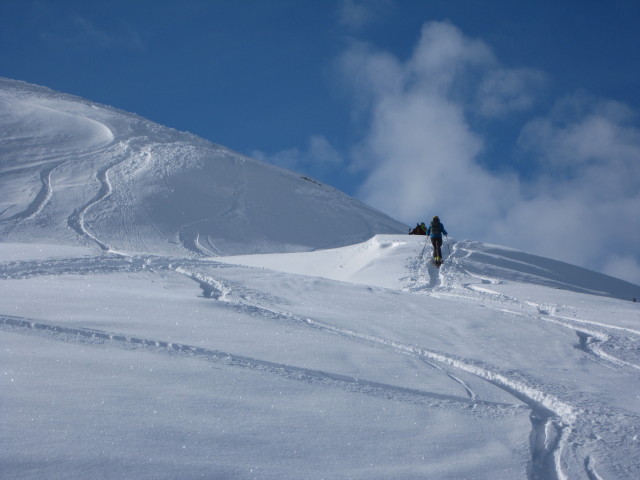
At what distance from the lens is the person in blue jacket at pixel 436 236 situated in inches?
741

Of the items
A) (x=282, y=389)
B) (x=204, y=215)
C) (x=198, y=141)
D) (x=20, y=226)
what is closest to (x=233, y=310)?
(x=282, y=389)

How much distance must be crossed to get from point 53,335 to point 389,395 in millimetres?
3485

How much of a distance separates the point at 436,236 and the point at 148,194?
18.9m

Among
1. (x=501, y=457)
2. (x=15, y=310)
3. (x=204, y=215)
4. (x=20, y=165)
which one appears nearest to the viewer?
(x=501, y=457)

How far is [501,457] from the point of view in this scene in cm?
452

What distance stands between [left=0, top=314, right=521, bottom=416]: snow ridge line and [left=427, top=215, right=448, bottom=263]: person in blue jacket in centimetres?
1325

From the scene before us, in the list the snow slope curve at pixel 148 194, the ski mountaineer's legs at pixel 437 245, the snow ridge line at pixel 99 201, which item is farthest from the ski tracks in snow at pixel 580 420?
the snow slope curve at pixel 148 194

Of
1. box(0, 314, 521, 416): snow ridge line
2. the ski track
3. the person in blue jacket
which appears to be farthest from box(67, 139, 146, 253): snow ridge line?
box(0, 314, 521, 416): snow ridge line

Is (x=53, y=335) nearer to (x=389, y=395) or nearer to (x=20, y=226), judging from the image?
(x=389, y=395)

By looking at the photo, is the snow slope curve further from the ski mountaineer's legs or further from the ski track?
the ski track

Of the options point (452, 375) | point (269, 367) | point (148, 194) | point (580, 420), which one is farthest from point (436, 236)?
point (148, 194)

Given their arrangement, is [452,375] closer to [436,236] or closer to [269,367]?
[269,367]

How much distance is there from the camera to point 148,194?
32812 mm

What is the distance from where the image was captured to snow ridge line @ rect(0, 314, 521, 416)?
561 cm
